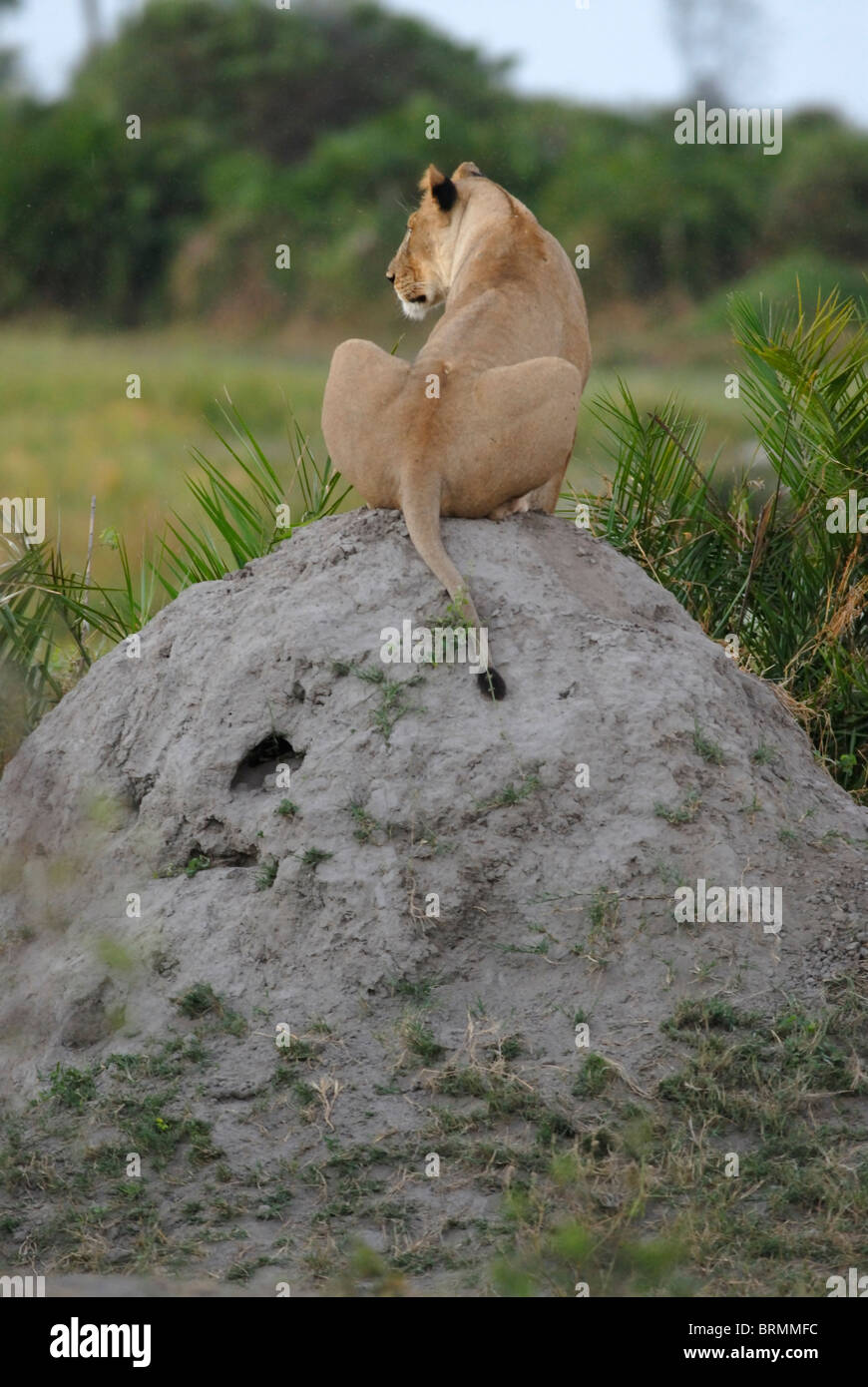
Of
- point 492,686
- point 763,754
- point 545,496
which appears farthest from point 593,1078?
point 545,496

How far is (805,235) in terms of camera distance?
31312 millimetres

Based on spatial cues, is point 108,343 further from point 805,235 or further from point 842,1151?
point 842,1151

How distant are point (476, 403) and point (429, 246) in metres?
1.52

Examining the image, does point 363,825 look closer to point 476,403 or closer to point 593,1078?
point 593,1078

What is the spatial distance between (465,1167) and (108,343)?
2634cm

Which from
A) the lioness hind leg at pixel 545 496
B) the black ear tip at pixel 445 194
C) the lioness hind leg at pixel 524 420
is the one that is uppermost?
the black ear tip at pixel 445 194

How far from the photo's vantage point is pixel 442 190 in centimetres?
741

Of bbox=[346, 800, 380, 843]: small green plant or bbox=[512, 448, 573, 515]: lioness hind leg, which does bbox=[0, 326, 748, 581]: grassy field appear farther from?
bbox=[346, 800, 380, 843]: small green plant

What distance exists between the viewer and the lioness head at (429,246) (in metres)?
7.44

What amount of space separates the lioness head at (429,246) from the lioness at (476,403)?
0.54 metres

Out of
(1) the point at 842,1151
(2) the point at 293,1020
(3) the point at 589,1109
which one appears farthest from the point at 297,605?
(1) the point at 842,1151

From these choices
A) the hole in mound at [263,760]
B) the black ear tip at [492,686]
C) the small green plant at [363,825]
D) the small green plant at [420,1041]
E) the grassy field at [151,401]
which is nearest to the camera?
the small green plant at [420,1041]

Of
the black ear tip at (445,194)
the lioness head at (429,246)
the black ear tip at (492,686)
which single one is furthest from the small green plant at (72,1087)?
the black ear tip at (445,194)

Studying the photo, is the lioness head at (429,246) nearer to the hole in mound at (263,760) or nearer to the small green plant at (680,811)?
the hole in mound at (263,760)
